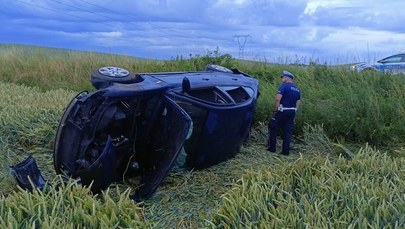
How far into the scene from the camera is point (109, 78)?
5336 millimetres

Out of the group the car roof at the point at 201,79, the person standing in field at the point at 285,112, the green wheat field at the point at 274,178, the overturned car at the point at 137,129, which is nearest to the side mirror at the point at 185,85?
the overturned car at the point at 137,129

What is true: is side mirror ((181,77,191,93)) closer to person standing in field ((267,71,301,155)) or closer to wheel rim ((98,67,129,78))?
wheel rim ((98,67,129,78))

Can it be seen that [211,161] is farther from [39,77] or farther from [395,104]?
[39,77]

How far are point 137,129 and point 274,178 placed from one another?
177cm

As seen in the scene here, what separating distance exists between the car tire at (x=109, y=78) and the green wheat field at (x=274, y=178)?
117 centimetres

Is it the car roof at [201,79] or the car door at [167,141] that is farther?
the car roof at [201,79]

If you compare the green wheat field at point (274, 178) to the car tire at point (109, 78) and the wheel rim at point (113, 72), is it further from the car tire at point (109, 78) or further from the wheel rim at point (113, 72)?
the wheel rim at point (113, 72)

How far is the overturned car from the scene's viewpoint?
5047mm

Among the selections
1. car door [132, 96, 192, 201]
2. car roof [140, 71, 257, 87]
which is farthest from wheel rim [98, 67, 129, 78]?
car door [132, 96, 192, 201]

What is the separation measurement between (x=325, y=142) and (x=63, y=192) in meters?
5.44

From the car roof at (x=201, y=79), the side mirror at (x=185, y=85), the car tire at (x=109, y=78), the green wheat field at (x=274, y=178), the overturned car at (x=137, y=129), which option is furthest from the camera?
the car roof at (x=201, y=79)

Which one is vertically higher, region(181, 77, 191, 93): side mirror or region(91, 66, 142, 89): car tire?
region(91, 66, 142, 89): car tire

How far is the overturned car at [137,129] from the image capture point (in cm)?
505

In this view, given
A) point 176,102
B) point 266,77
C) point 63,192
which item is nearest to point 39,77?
point 266,77
